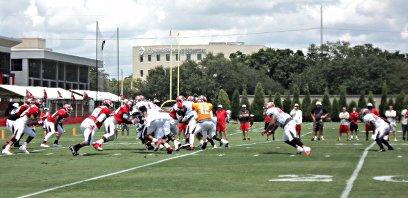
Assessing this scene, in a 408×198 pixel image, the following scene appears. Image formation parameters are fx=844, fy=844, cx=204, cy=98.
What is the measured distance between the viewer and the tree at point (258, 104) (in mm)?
98625

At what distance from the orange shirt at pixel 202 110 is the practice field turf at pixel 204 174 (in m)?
1.97

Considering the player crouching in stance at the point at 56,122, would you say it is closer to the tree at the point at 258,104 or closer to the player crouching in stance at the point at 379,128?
the player crouching in stance at the point at 379,128

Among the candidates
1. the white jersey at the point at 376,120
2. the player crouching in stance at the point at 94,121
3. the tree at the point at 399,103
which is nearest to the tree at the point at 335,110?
the tree at the point at 399,103

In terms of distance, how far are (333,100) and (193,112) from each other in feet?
243

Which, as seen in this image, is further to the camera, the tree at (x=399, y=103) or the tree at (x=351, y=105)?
the tree at (x=399, y=103)

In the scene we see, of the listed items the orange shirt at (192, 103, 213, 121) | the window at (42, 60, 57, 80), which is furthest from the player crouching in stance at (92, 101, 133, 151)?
the window at (42, 60, 57, 80)

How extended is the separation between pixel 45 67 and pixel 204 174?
8585 centimetres

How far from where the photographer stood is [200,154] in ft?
84.8

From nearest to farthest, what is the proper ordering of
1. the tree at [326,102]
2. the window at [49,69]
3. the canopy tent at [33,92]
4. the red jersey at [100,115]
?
the red jersey at [100,115] → the canopy tent at [33,92] → the tree at [326,102] → the window at [49,69]

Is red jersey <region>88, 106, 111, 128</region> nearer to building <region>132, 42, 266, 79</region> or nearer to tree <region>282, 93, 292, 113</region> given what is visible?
tree <region>282, 93, 292, 113</region>

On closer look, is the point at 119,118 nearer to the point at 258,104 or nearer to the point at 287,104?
the point at 258,104

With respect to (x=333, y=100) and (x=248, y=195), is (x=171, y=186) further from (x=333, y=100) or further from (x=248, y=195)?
(x=333, y=100)

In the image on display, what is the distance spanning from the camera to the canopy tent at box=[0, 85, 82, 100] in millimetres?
74938

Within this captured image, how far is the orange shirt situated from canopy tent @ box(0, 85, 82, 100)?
39.6 meters
